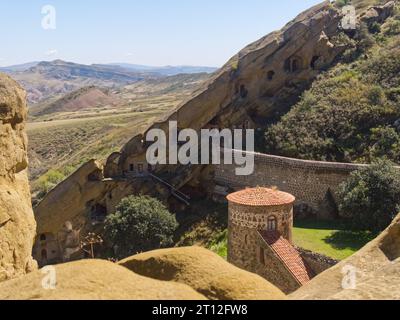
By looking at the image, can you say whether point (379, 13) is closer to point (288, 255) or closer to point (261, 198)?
point (261, 198)

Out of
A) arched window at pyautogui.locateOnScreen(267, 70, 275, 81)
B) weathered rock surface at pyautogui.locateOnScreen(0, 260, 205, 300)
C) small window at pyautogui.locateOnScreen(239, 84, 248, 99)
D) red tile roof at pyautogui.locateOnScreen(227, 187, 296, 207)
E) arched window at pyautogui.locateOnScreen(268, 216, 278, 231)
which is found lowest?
arched window at pyautogui.locateOnScreen(268, 216, 278, 231)

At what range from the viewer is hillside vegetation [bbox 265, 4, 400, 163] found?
101ft

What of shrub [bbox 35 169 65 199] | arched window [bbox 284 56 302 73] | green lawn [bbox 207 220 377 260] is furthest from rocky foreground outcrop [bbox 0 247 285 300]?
arched window [bbox 284 56 302 73]

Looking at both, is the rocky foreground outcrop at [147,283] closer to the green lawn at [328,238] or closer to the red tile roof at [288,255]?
the red tile roof at [288,255]

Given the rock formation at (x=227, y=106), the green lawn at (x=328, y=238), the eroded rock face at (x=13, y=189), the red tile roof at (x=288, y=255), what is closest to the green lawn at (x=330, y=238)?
the green lawn at (x=328, y=238)

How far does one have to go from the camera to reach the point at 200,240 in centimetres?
3020

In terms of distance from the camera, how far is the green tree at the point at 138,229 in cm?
2833

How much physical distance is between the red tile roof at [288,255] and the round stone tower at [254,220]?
0.28 metres

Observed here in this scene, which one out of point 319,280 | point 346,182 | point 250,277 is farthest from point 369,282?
point 346,182

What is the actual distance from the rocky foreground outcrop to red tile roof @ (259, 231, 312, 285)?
13467mm

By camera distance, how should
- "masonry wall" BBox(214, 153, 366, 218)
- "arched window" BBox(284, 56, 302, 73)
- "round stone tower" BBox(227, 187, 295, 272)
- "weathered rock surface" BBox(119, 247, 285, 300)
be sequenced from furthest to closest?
"arched window" BBox(284, 56, 302, 73) → "masonry wall" BBox(214, 153, 366, 218) → "round stone tower" BBox(227, 187, 295, 272) → "weathered rock surface" BBox(119, 247, 285, 300)

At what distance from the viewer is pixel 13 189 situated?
9352 mm

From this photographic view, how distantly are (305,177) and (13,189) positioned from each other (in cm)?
2171

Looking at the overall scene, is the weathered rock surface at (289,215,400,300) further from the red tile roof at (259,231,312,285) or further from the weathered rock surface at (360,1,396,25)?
the weathered rock surface at (360,1,396,25)
